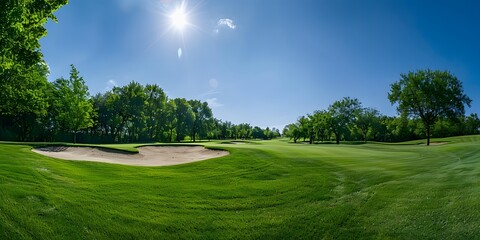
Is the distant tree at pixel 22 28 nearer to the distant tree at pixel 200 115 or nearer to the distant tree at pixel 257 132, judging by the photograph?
the distant tree at pixel 200 115

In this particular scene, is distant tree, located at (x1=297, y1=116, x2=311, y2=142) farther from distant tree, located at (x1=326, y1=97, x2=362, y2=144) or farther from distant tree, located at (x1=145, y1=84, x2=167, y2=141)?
distant tree, located at (x1=145, y1=84, x2=167, y2=141)

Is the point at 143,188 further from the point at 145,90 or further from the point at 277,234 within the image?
the point at 145,90

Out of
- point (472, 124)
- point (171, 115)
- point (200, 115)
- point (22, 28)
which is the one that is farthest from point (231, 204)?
point (472, 124)

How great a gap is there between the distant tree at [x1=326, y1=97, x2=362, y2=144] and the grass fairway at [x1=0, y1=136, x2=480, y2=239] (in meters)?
65.7

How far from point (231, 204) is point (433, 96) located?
174ft

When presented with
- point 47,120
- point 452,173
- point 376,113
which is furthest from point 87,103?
point 376,113

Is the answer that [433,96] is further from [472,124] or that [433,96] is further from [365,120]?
[472,124]

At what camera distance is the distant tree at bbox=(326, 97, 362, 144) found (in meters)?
76.5

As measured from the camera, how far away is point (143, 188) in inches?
400

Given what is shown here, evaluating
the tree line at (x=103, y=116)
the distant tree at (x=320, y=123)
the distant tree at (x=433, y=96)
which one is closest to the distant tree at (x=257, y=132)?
the tree line at (x=103, y=116)

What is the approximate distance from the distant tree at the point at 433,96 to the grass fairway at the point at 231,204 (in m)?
42.3

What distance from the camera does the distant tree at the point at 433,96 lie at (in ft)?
155

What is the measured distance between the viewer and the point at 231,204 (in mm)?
8852

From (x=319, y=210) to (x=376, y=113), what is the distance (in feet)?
365
